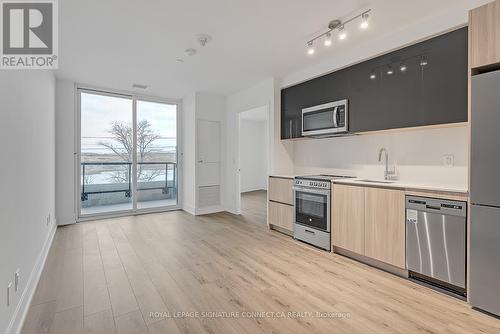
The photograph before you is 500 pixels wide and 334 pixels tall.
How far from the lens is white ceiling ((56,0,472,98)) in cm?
241

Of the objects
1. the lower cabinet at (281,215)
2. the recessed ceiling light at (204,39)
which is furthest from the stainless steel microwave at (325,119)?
the recessed ceiling light at (204,39)

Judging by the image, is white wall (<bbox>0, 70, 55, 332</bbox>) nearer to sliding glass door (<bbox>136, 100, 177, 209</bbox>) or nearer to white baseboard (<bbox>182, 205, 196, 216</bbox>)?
sliding glass door (<bbox>136, 100, 177, 209</bbox>)

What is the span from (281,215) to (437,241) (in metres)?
2.23

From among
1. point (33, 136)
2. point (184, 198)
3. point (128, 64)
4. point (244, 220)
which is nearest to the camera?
point (33, 136)

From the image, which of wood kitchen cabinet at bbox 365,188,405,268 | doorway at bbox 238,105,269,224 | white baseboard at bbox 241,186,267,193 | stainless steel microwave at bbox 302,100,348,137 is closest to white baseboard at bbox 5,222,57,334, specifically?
wood kitchen cabinet at bbox 365,188,405,268

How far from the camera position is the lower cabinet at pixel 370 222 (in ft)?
8.57

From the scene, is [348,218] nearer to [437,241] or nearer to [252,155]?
[437,241]

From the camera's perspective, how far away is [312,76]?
12.9 feet

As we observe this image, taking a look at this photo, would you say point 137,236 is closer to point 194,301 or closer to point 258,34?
point 194,301

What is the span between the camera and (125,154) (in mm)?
5418

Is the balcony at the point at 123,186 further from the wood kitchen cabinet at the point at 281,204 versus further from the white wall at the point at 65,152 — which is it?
the wood kitchen cabinet at the point at 281,204

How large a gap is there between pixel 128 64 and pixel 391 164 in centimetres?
407

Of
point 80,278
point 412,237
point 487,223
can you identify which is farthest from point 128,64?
point 487,223

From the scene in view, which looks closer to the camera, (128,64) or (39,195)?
(39,195)
